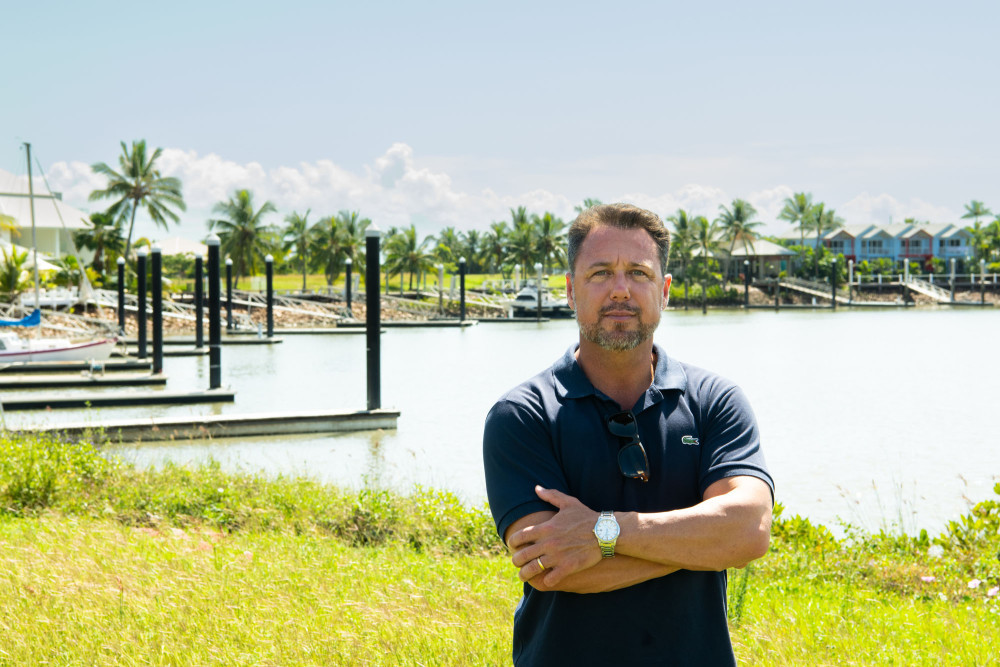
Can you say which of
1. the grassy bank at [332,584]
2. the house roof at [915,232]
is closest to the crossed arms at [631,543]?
the grassy bank at [332,584]

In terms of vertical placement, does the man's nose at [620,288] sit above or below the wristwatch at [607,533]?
above

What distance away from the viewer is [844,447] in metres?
14.2

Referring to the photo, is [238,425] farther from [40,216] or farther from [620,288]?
[40,216]

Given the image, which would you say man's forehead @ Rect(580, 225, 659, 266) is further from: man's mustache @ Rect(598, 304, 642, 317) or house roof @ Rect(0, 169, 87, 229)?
→ house roof @ Rect(0, 169, 87, 229)

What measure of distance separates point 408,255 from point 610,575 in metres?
71.8

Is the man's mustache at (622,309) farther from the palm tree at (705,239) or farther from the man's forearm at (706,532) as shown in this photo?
the palm tree at (705,239)

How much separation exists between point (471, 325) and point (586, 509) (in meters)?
49.3

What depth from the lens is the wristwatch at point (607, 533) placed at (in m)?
2.14

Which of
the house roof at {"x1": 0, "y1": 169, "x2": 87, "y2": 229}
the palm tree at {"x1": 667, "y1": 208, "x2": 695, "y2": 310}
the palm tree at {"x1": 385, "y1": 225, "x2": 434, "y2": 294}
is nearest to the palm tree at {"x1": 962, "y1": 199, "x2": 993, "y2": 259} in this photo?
the palm tree at {"x1": 667, "y1": 208, "x2": 695, "y2": 310}

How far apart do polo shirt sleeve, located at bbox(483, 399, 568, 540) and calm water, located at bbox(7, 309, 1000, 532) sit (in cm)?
556

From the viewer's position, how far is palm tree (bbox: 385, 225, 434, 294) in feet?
240

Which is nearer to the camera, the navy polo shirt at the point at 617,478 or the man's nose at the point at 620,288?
the navy polo shirt at the point at 617,478

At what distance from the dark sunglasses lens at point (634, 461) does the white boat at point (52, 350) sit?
23896 millimetres

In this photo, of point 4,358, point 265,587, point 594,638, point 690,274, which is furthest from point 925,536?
point 690,274
